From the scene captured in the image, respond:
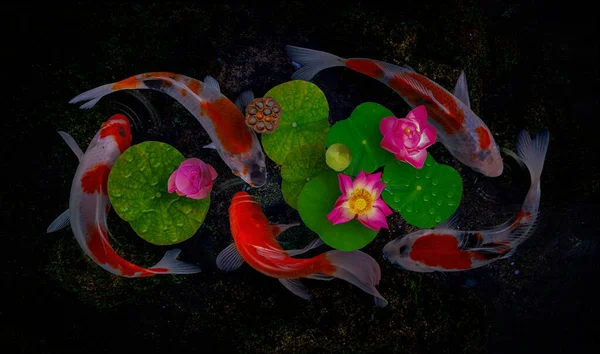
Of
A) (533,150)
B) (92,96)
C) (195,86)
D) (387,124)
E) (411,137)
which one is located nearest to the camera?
(411,137)

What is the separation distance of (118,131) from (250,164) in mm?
878

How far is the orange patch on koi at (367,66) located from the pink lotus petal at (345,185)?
2.61 feet

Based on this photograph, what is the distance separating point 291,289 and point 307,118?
107cm

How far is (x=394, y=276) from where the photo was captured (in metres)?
3.01

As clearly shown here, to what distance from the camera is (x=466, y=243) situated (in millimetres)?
2754

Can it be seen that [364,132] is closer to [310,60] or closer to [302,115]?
[302,115]

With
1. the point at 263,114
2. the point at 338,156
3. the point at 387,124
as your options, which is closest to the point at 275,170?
the point at 263,114

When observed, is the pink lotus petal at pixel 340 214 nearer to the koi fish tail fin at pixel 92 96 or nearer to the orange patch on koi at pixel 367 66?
the orange patch on koi at pixel 367 66

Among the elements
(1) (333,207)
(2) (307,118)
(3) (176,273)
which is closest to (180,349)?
(3) (176,273)

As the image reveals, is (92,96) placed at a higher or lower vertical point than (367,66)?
lower

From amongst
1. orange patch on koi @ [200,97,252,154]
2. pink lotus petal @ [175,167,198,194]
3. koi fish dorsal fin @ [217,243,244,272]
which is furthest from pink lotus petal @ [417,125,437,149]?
koi fish dorsal fin @ [217,243,244,272]

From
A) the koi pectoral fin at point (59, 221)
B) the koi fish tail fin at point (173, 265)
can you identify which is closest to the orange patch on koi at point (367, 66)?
the koi fish tail fin at point (173, 265)

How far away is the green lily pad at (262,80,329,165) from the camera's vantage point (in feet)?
8.66

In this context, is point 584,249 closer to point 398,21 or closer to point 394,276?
point 394,276
